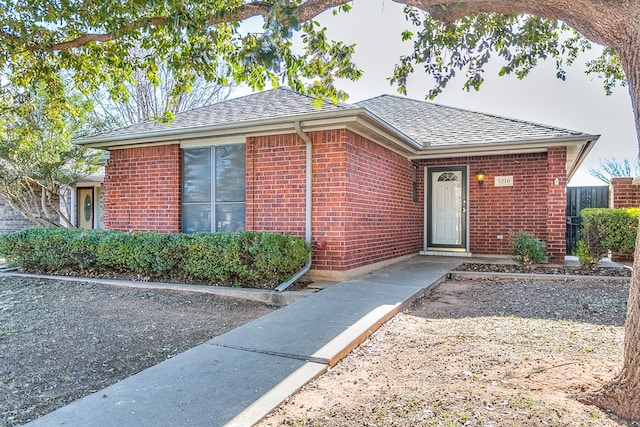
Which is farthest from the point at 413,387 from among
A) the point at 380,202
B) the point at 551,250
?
the point at 551,250

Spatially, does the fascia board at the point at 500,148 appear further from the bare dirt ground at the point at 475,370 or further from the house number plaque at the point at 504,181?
the bare dirt ground at the point at 475,370

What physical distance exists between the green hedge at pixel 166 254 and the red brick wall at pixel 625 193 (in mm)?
9053

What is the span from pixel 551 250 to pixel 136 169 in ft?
29.7

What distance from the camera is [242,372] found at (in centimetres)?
315

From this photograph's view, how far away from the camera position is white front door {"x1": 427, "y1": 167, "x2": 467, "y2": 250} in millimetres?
10430

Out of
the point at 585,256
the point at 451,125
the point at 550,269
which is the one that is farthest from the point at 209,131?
the point at 585,256

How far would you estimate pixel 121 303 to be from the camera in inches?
231

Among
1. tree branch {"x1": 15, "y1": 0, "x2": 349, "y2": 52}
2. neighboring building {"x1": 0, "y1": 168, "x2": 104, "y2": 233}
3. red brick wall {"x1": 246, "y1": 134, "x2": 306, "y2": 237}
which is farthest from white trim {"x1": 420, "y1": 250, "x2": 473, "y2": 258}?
neighboring building {"x1": 0, "y1": 168, "x2": 104, "y2": 233}

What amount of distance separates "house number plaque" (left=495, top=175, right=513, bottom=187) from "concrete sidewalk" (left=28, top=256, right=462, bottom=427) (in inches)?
228

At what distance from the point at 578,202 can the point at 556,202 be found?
4.76 m

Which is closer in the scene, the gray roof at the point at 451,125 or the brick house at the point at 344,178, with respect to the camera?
the brick house at the point at 344,178

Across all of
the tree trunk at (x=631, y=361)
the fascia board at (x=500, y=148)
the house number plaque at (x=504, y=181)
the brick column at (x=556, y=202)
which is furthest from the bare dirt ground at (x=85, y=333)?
the house number plaque at (x=504, y=181)

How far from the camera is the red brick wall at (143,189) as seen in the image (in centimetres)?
836

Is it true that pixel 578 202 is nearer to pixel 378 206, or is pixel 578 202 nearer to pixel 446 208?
pixel 446 208
